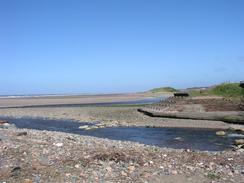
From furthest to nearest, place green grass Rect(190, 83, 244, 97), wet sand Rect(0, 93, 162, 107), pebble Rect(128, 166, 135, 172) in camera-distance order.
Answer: wet sand Rect(0, 93, 162, 107), green grass Rect(190, 83, 244, 97), pebble Rect(128, 166, 135, 172)

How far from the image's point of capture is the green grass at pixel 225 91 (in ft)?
167

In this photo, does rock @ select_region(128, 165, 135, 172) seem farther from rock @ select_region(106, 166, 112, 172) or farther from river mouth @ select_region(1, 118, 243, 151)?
river mouth @ select_region(1, 118, 243, 151)

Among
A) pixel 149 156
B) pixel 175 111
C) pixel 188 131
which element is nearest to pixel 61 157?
pixel 149 156

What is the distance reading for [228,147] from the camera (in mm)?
23391

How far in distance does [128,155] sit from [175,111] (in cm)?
2822

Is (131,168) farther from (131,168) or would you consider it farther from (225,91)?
(225,91)

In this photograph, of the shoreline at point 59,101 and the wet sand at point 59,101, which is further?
the wet sand at point 59,101

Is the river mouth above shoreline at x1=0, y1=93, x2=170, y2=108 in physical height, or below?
below

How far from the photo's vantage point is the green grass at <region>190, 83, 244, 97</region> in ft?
167

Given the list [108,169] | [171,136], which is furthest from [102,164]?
[171,136]

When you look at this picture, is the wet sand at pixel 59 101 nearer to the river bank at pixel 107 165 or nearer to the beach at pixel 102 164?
the beach at pixel 102 164

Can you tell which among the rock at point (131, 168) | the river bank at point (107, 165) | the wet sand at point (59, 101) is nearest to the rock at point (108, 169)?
the river bank at point (107, 165)

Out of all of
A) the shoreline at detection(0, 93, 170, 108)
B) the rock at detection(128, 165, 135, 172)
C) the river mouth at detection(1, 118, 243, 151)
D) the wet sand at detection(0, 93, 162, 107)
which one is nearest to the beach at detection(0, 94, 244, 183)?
the rock at detection(128, 165, 135, 172)

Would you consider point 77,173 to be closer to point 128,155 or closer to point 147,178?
point 147,178
